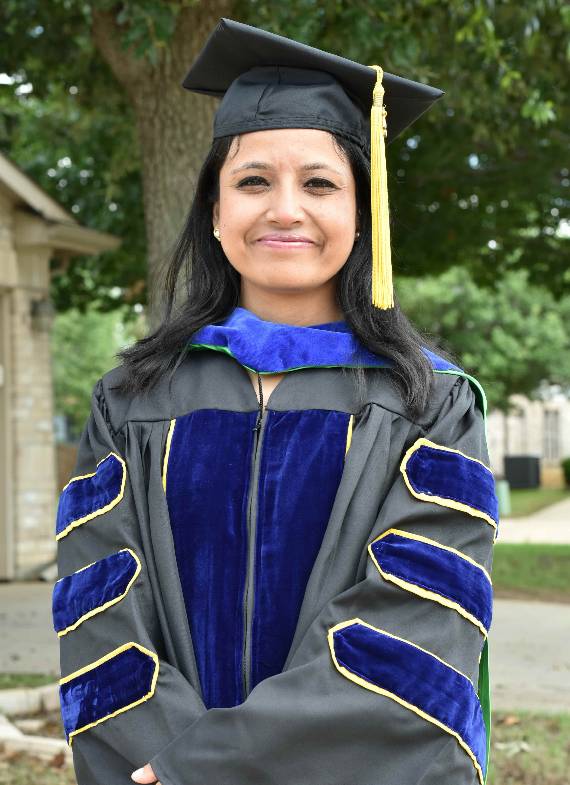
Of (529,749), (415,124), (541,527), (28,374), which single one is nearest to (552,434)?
(541,527)

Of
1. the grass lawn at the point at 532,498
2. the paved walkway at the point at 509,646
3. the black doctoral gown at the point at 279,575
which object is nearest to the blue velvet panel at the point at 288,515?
the black doctoral gown at the point at 279,575

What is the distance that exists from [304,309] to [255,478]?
0.40 metres

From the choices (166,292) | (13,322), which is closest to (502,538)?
(13,322)

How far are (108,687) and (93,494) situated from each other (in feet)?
1.22

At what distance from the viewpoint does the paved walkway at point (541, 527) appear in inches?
638

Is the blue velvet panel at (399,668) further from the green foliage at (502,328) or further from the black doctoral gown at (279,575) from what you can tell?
the green foliage at (502,328)

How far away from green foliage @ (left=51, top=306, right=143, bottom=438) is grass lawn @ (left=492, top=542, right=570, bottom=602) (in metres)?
17.6

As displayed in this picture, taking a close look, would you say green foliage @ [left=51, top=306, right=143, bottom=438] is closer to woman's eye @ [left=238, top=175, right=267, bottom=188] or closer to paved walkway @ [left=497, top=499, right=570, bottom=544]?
paved walkway @ [left=497, top=499, right=570, bottom=544]

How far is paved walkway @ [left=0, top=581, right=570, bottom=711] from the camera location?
605cm

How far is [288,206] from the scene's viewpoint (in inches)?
83.5

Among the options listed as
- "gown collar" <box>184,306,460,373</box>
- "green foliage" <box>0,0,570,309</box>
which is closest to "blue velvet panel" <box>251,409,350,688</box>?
"gown collar" <box>184,306,460,373</box>

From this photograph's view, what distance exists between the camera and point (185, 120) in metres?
5.53

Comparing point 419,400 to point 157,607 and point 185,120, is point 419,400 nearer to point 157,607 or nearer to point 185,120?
point 157,607

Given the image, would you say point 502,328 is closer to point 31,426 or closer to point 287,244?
point 31,426
